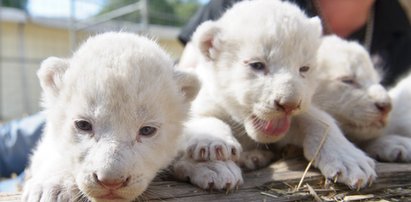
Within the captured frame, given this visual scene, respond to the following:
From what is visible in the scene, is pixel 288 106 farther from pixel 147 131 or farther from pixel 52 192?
pixel 52 192

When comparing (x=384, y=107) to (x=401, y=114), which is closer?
(x=384, y=107)

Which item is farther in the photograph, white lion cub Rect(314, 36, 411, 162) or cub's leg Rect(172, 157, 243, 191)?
white lion cub Rect(314, 36, 411, 162)

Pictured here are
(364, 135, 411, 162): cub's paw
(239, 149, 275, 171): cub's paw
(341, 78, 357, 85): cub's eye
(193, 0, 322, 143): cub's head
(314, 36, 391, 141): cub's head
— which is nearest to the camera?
(193, 0, 322, 143): cub's head

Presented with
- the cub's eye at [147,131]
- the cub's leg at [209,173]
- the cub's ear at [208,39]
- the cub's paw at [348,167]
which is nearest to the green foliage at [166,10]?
the cub's ear at [208,39]

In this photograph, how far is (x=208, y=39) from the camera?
9.45ft

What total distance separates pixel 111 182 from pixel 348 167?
42.9 inches

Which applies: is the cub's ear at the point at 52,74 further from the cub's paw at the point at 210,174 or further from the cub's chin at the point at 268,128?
the cub's chin at the point at 268,128

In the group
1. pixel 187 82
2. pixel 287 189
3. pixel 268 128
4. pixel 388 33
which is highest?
pixel 388 33

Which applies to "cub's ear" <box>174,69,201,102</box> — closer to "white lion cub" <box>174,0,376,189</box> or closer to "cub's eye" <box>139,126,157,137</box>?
"white lion cub" <box>174,0,376,189</box>

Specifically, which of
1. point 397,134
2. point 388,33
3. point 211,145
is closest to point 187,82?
point 211,145

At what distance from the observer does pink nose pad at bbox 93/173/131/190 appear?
180cm

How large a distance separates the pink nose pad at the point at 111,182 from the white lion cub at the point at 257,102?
405 millimetres

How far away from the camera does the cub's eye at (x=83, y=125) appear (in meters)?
1.96

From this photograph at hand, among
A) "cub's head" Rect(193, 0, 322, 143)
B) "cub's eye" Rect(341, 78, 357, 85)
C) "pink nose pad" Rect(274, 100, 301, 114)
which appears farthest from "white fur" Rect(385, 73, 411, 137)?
"pink nose pad" Rect(274, 100, 301, 114)
